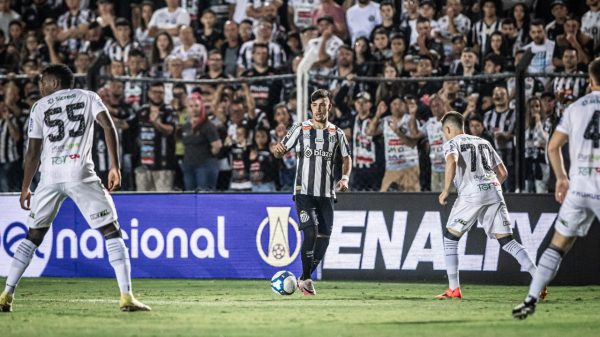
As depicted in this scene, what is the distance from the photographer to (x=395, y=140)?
16.0 metres

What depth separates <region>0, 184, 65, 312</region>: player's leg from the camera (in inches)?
397

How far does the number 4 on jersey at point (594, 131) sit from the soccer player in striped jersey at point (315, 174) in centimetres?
415

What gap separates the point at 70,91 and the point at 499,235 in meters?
5.04

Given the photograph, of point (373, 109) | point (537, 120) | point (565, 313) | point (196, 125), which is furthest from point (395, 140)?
point (565, 313)

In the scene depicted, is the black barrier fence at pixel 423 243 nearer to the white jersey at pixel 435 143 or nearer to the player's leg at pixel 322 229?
the white jersey at pixel 435 143

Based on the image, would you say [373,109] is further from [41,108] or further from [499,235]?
[41,108]


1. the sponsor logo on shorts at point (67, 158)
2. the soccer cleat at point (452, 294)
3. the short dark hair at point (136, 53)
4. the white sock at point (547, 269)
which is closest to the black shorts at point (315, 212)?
the soccer cleat at point (452, 294)

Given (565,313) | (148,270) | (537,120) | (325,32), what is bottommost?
(148,270)

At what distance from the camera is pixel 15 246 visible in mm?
16031

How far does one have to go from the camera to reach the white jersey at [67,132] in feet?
32.8

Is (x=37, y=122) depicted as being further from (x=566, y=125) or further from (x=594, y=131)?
(x=594, y=131)

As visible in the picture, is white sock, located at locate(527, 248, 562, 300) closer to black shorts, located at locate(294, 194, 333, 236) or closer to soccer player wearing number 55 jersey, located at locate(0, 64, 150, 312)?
soccer player wearing number 55 jersey, located at locate(0, 64, 150, 312)

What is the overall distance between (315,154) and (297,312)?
320 centimetres

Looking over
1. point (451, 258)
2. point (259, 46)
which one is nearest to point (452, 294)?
point (451, 258)
